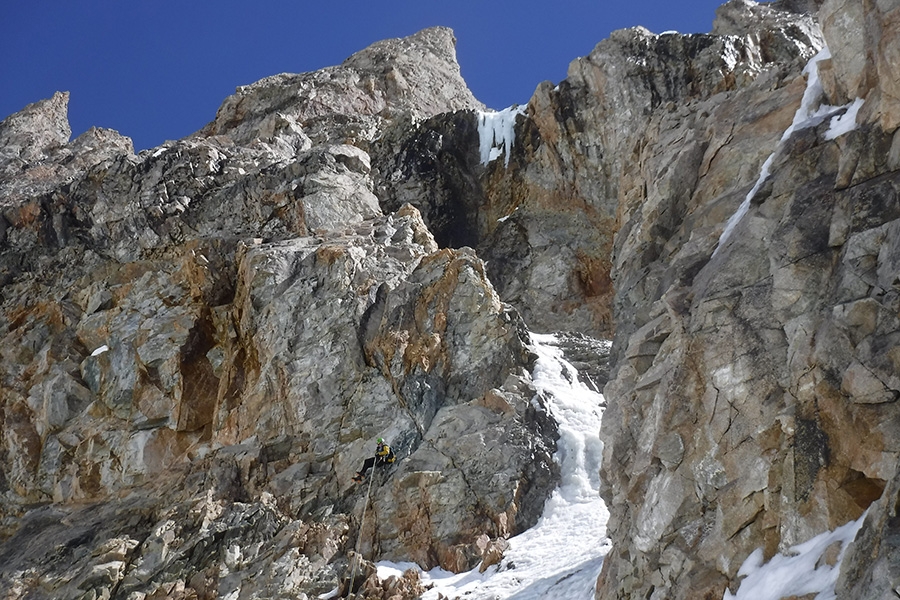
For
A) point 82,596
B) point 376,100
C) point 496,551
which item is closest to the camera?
point 496,551

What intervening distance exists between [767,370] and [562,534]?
893 centimetres

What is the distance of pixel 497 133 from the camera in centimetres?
3778

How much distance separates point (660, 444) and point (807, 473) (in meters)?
2.16

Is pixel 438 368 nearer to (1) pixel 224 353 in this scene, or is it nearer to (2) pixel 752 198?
(1) pixel 224 353

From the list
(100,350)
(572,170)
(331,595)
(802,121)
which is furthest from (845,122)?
(572,170)

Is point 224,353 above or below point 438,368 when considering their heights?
above

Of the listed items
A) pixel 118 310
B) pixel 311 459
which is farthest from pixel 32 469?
pixel 311 459

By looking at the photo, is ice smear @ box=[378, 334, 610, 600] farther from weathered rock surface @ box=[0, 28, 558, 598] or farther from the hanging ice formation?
the hanging ice formation

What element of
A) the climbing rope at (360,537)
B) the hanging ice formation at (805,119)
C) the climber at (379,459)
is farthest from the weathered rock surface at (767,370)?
the climber at (379,459)

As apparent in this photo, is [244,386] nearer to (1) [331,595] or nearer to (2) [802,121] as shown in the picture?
(1) [331,595]

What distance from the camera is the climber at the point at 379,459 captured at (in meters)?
18.9

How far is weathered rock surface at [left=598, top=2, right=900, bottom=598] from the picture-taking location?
26.7ft

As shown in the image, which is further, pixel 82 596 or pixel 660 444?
pixel 82 596

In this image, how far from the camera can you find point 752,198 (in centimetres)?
1132
